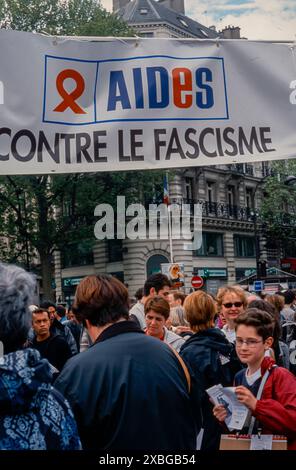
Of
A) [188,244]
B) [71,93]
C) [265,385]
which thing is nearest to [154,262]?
[188,244]

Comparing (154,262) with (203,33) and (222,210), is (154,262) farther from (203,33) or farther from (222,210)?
(203,33)

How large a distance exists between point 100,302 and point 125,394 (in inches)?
18.8

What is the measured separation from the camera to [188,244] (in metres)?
42.7

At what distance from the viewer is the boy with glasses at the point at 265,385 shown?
3709 millimetres

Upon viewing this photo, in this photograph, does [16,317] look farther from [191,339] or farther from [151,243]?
[151,243]

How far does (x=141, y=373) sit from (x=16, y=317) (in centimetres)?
79

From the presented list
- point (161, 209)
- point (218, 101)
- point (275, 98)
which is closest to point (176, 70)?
point (218, 101)

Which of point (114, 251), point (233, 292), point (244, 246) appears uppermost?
point (244, 246)

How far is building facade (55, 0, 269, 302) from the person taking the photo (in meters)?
42.3

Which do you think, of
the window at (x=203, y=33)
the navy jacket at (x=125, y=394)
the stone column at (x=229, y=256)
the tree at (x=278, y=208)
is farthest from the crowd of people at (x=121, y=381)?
the window at (x=203, y=33)

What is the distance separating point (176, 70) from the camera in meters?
4.09

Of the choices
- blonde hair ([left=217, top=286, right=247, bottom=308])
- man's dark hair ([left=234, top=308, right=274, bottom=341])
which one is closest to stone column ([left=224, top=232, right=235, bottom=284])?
blonde hair ([left=217, top=286, right=247, bottom=308])

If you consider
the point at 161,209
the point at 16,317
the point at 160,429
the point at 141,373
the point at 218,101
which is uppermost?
the point at 161,209

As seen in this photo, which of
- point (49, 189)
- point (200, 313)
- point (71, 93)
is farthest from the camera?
point (49, 189)
